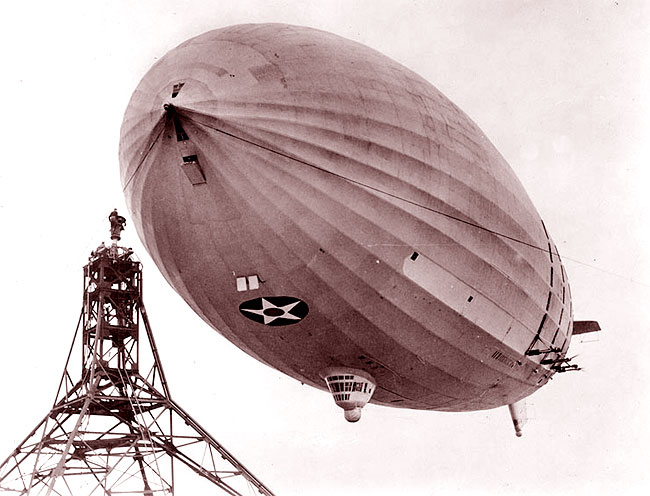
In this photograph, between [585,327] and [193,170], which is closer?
[193,170]

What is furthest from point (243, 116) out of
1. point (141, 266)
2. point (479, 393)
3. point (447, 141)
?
point (141, 266)

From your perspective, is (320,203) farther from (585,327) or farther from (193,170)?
(585,327)

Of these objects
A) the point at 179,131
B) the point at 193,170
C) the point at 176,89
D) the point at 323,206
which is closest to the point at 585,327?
the point at 323,206

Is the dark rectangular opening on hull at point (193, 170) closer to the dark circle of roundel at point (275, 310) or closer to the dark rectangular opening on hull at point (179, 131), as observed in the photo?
the dark rectangular opening on hull at point (179, 131)

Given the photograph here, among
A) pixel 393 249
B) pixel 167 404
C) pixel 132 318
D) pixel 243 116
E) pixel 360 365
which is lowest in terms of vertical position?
pixel 360 365

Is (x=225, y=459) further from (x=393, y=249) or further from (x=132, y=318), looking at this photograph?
(x=393, y=249)
